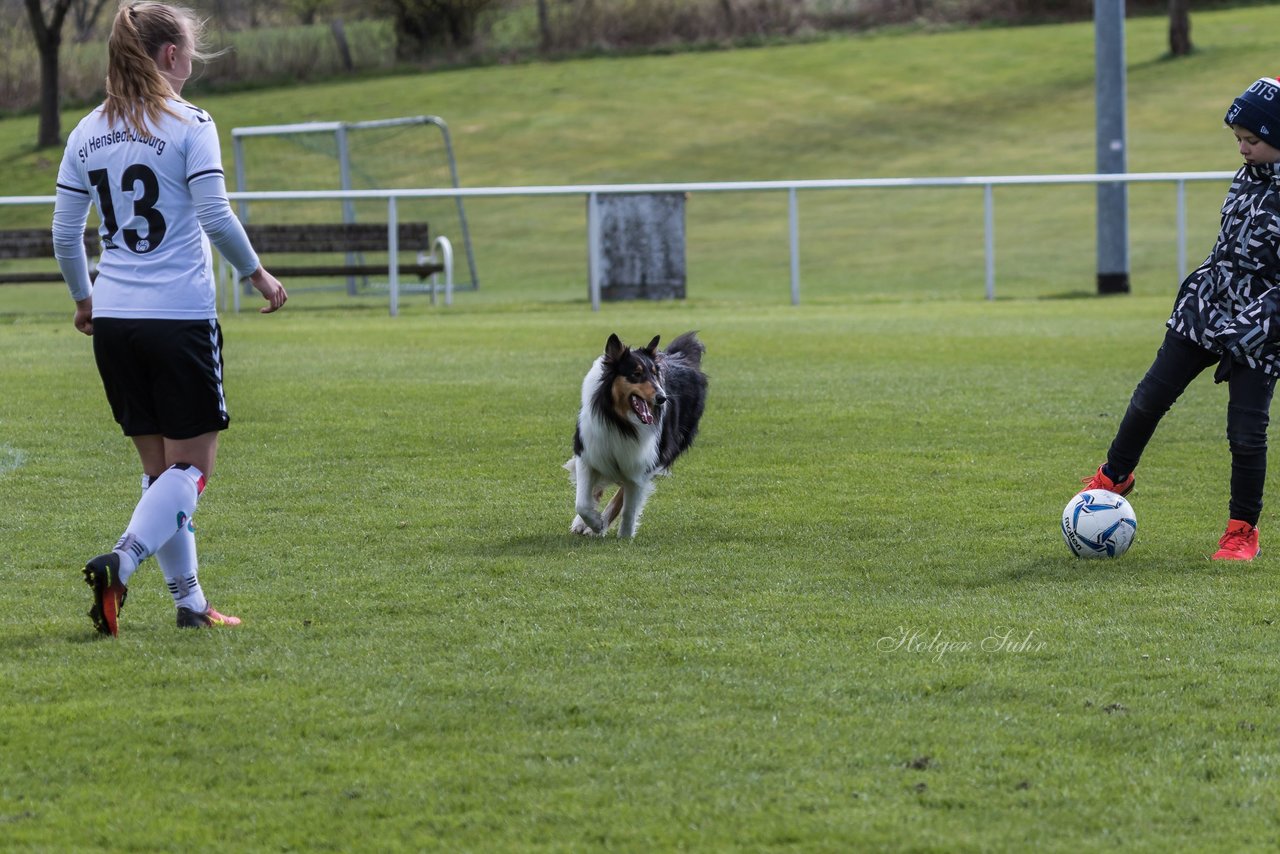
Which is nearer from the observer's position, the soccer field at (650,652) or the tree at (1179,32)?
the soccer field at (650,652)

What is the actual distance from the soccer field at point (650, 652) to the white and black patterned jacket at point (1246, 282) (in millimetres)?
869

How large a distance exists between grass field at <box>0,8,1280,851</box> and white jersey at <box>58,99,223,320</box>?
1.09 meters

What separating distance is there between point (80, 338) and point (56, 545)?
10359 mm

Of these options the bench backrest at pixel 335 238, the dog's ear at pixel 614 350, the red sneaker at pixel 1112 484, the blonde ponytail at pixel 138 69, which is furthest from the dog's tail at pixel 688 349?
the bench backrest at pixel 335 238

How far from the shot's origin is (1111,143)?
22.3 metres

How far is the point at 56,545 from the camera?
6.80 meters

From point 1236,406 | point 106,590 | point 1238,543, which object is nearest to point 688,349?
point 1236,406

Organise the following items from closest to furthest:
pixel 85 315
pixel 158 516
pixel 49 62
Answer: pixel 158 516 < pixel 85 315 < pixel 49 62

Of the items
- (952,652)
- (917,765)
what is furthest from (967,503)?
(917,765)

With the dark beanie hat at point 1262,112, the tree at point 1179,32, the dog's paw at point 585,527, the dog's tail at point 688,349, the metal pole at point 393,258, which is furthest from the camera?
the tree at point 1179,32

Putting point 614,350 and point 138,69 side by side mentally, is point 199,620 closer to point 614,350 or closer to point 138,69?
point 138,69

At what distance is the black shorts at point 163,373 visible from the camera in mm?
5062

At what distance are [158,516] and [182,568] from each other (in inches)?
10.8

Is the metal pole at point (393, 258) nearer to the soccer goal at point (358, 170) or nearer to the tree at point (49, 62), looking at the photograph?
the soccer goal at point (358, 170)
